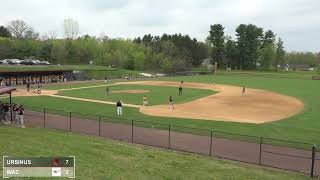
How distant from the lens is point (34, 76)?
261ft

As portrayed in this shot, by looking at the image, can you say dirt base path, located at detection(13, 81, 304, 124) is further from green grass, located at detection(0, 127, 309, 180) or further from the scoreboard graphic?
the scoreboard graphic

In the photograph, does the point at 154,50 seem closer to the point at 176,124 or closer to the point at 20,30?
the point at 20,30

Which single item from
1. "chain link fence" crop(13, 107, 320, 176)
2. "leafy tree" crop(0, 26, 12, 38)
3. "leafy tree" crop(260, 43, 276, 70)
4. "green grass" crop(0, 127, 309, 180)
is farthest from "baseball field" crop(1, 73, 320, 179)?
"leafy tree" crop(0, 26, 12, 38)

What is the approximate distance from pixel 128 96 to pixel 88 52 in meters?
83.0

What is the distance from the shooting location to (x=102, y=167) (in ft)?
53.2

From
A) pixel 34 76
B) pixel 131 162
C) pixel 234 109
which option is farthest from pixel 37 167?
pixel 34 76

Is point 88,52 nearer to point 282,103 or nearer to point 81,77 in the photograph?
point 81,77

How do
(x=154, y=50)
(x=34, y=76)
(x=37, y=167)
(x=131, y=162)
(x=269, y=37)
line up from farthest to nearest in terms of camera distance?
1. (x=269, y=37)
2. (x=154, y=50)
3. (x=34, y=76)
4. (x=131, y=162)
5. (x=37, y=167)

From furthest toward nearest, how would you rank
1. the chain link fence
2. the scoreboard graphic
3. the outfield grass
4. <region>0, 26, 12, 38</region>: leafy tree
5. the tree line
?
<region>0, 26, 12, 38</region>: leafy tree → the tree line → the outfield grass → the chain link fence → the scoreboard graphic

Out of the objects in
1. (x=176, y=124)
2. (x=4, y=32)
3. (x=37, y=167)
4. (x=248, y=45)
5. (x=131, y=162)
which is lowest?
(x=176, y=124)

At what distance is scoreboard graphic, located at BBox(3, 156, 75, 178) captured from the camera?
11195mm

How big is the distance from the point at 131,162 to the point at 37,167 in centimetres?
808

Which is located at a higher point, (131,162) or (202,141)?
(131,162)

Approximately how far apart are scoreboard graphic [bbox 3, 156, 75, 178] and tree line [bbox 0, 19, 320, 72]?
116 m
